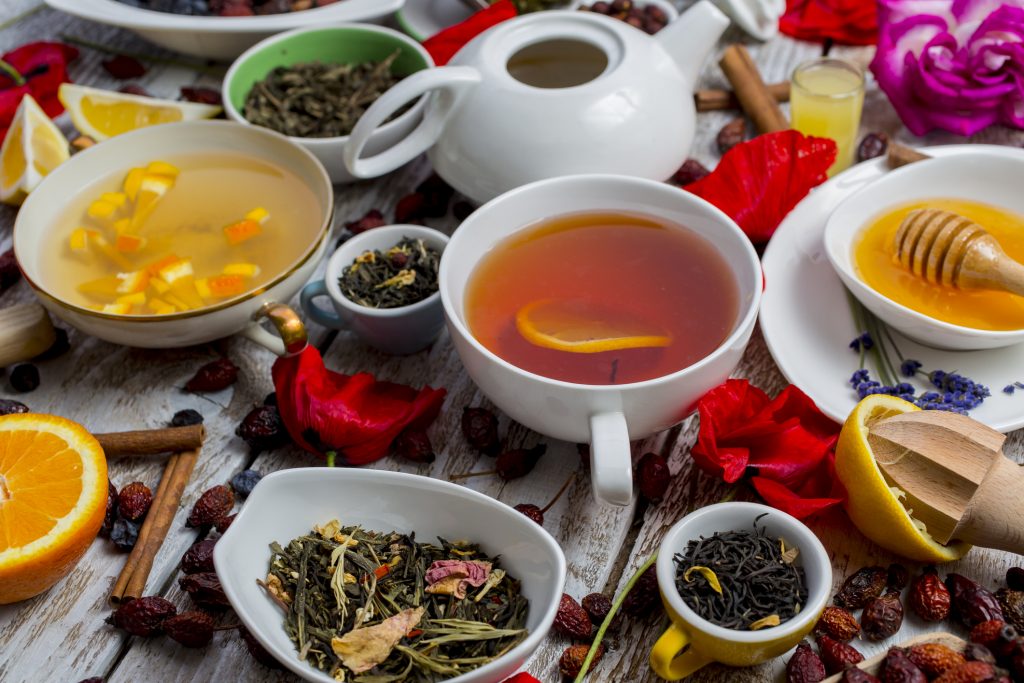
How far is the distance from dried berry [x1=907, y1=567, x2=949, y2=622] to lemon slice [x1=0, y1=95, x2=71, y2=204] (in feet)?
6.21

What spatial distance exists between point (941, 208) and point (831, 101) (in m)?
0.38

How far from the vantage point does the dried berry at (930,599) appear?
4.93 ft

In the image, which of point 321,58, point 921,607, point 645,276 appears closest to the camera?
point 921,607

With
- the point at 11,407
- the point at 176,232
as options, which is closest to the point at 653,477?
the point at 176,232

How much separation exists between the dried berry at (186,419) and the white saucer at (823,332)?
1.04m

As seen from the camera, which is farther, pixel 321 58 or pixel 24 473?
pixel 321 58

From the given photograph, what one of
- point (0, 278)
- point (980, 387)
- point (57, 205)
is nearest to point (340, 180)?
point (57, 205)

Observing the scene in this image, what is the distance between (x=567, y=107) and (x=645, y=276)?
1.33 ft

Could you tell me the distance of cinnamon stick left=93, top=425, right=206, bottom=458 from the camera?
181 cm

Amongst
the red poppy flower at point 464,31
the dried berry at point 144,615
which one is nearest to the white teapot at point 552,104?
the red poppy flower at point 464,31

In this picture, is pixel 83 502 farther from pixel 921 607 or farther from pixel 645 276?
pixel 921 607

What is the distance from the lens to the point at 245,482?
176cm

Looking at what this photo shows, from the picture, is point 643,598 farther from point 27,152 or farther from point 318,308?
point 27,152

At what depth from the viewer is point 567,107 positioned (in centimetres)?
198
